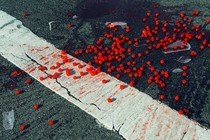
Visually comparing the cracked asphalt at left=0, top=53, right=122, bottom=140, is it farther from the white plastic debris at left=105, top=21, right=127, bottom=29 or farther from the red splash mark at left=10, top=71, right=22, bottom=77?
the white plastic debris at left=105, top=21, right=127, bottom=29

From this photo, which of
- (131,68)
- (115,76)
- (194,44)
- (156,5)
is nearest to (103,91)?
(115,76)

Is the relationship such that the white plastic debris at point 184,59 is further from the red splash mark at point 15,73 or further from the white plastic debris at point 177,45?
the red splash mark at point 15,73

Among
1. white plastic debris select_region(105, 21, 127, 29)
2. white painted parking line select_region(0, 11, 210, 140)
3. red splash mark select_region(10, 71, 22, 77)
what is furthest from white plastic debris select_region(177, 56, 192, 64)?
red splash mark select_region(10, 71, 22, 77)

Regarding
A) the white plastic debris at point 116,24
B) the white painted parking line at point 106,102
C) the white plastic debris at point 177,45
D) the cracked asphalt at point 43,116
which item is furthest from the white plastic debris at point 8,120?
the white plastic debris at point 177,45

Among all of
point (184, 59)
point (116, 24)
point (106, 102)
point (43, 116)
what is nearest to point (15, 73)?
point (43, 116)

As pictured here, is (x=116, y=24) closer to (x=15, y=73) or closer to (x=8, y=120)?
(x=15, y=73)

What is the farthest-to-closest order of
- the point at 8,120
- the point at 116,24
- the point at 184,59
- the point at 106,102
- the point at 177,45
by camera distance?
the point at 116,24 < the point at 177,45 < the point at 184,59 < the point at 106,102 < the point at 8,120
